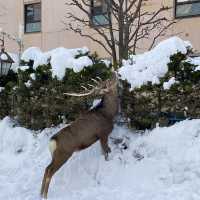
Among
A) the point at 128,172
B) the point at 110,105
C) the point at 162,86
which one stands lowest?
the point at 128,172

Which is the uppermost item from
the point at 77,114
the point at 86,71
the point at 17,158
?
the point at 86,71

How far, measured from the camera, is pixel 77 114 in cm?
984

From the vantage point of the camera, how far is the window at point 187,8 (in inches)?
715

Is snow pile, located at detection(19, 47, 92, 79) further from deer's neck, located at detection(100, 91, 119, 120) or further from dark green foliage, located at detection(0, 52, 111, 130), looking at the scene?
deer's neck, located at detection(100, 91, 119, 120)

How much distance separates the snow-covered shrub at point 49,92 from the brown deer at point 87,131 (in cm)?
46

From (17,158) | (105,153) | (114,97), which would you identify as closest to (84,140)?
(105,153)

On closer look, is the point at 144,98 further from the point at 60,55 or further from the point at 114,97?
the point at 60,55

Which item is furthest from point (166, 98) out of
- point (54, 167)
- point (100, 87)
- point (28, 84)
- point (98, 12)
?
point (98, 12)

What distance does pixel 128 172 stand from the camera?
829 centimetres

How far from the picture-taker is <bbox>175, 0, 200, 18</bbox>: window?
59.6 feet

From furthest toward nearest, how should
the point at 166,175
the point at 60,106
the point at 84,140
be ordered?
the point at 60,106, the point at 84,140, the point at 166,175

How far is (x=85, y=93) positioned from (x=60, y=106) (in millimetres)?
883

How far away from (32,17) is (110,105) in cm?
1657

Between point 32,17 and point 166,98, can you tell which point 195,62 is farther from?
point 32,17
